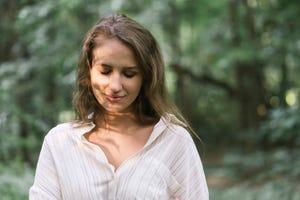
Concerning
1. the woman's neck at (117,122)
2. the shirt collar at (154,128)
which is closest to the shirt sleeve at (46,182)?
the shirt collar at (154,128)

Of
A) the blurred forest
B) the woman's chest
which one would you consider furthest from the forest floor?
the woman's chest

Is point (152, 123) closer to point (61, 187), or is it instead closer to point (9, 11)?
point (61, 187)

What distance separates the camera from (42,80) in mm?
9242

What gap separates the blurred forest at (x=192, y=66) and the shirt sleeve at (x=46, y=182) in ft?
7.85

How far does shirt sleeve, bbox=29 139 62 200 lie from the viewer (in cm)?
188

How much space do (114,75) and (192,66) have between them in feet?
44.9

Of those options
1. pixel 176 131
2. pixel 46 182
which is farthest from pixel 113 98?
pixel 46 182

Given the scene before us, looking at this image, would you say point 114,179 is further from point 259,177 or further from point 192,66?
point 192,66

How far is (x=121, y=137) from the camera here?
200 centimetres

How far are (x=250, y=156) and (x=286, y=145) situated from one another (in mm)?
2164

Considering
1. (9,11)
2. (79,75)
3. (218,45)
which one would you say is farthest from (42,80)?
(79,75)

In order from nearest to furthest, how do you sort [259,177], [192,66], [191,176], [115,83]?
1. [115,83]
2. [191,176]
3. [259,177]
4. [192,66]

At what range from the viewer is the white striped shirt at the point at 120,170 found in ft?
6.10

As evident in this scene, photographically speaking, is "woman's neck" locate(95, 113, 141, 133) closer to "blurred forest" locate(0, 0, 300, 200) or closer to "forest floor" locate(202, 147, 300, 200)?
"blurred forest" locate(0, 0, 300, 200)
